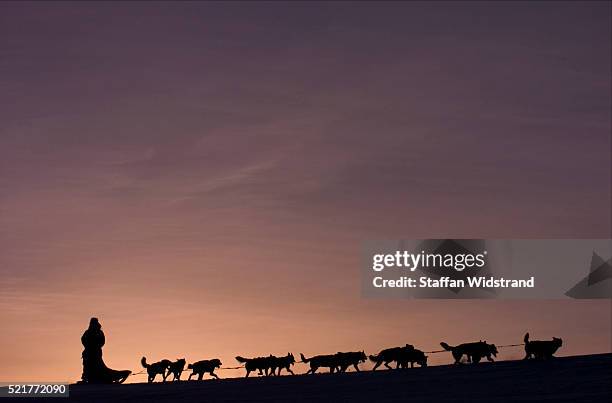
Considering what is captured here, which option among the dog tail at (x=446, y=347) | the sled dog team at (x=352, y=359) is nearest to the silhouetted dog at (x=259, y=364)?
the sled dog team at (x=352, y=359)

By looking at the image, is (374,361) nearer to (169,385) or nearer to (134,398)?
(169,385)

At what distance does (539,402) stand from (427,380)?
7.54m

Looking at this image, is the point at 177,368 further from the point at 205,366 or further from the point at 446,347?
the point at 446,347

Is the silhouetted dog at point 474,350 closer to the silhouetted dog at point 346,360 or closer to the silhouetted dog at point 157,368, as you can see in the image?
the silhouetted dog at point 346,360

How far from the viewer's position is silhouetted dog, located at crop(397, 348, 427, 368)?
4288 cm

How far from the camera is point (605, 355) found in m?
36.5

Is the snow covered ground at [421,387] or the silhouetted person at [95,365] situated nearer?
the snow covered ground at [421,387]

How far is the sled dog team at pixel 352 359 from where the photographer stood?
1597 inches

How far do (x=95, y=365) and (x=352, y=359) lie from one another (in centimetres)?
996

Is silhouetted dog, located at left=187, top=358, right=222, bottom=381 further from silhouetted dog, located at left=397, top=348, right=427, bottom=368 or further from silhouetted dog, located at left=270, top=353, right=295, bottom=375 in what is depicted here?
silhouetted dog, located at left=397, top=348, right=427, bottom=368

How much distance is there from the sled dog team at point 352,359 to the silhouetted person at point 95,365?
11.8ft

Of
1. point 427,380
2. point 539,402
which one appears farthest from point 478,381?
point 539,402

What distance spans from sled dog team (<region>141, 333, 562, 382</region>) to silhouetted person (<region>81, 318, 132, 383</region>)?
3590 millimetres

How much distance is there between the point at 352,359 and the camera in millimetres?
46656
